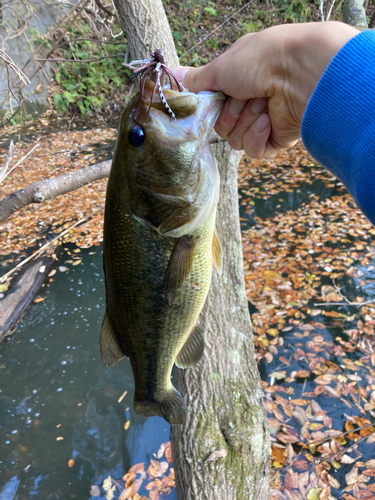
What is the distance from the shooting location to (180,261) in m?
1.44

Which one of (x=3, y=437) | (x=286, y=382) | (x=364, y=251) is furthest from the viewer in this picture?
(x=364, y=251)

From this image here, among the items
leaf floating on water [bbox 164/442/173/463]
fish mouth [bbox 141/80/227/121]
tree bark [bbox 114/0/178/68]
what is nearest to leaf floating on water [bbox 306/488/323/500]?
leaf floating on water [bbox 164/442/173/463]

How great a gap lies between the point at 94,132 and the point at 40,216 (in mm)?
6075

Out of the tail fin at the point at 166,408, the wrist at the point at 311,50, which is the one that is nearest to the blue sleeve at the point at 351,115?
the wrist at the point at 311,50

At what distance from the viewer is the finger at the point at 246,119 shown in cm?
161

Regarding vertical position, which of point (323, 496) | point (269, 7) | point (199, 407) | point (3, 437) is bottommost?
point (323, 496)

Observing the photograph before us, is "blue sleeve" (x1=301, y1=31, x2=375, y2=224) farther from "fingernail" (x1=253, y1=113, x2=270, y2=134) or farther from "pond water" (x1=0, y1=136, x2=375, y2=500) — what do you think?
"pond water" (x1=0, y1=136, x2=375, y2=500)

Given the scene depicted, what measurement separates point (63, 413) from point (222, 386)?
2428mm

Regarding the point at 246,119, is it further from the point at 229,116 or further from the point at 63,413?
the point at 63,413

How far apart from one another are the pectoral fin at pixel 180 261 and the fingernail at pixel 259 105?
73 centimetres

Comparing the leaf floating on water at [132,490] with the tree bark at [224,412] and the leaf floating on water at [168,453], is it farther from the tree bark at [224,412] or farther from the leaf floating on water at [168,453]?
the tree bark at [224,412]

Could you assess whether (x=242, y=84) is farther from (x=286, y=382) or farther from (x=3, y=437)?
(x=3, y=437)

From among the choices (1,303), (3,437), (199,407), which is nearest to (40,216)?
(1,303)

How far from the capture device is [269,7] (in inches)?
567
